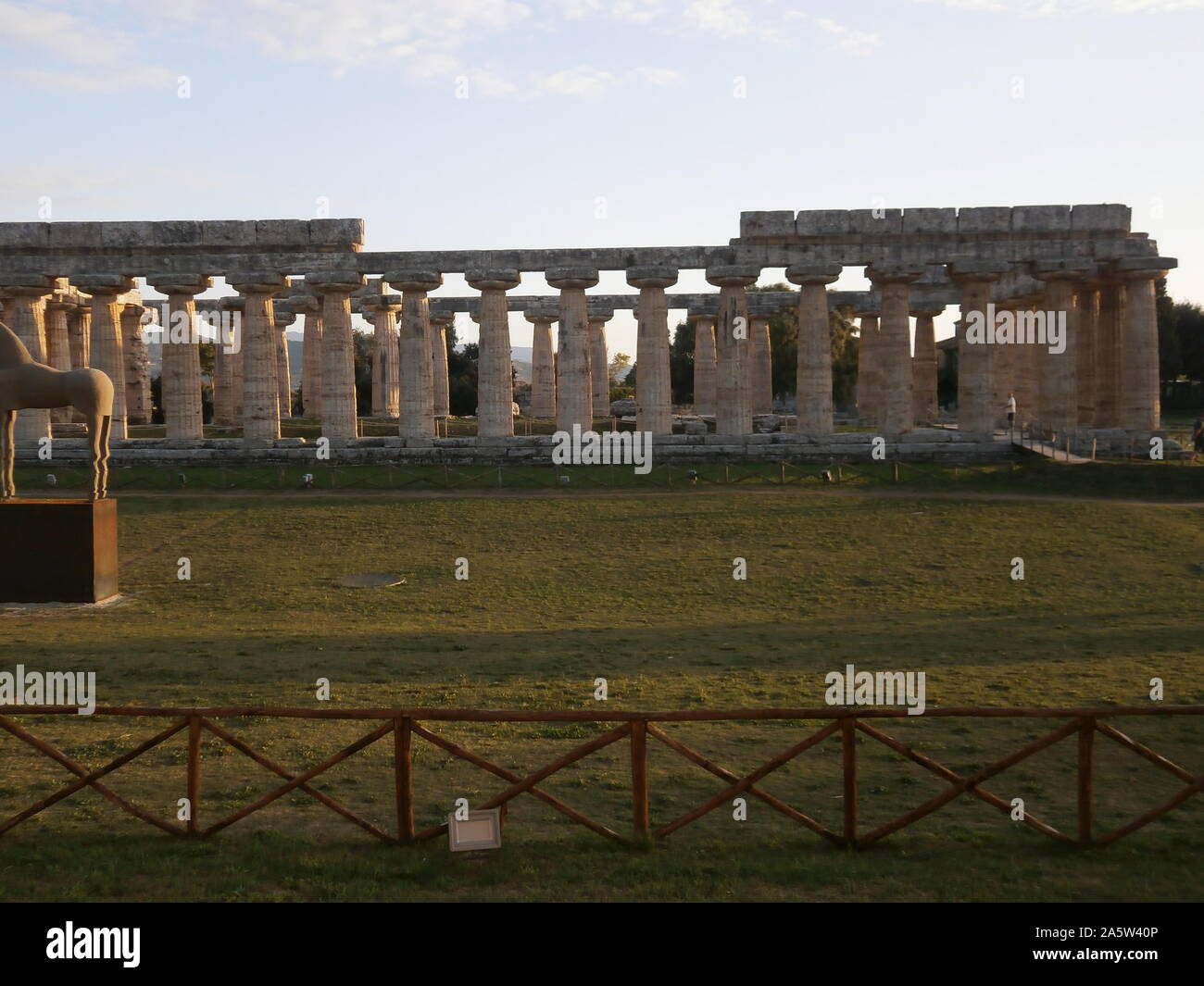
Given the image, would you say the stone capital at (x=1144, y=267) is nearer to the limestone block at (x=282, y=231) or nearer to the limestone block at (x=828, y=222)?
the limestone block at (x=828, y=222)

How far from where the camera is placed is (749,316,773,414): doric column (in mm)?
58531

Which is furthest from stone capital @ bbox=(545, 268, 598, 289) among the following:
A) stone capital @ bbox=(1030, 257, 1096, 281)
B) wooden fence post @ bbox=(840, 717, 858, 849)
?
wooden fence post @ bbox=(840, 717, 858, 849)

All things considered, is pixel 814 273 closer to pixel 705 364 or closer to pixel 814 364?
pixel 814 364

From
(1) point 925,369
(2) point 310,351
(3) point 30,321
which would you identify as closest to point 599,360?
(2) point 310,351

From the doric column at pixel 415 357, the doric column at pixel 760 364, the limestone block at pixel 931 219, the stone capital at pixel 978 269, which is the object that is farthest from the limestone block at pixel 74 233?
the stone capital at pixel 978 269

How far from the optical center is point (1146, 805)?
11.0 metres

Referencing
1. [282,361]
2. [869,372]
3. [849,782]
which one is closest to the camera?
[849,782]

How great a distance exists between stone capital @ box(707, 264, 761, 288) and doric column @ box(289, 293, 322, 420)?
23.6 m

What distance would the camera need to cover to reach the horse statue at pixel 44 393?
21.6m

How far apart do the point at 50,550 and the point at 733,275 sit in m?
27.7

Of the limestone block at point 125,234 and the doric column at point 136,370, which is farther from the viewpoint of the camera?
the doric column at point 136,370

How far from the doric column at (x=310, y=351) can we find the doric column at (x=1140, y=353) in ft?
127

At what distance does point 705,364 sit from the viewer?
60.9 m

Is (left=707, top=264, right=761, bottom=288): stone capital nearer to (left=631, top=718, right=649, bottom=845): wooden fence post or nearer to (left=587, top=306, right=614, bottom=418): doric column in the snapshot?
(left=587, top=306, right=614, bottom=418): doric column
